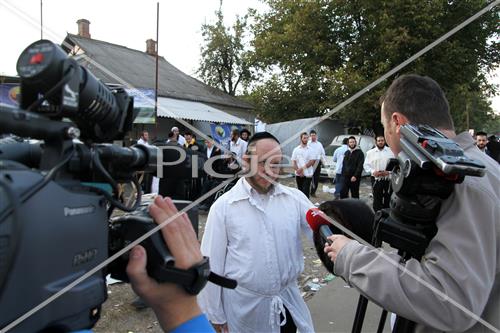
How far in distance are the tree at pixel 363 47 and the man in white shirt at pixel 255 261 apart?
50.3 ft

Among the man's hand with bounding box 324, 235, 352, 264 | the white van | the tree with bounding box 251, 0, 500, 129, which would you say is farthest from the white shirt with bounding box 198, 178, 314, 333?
the tree with bounding box 251, 0, 500, 129

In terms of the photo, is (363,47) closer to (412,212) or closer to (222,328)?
(222,328)

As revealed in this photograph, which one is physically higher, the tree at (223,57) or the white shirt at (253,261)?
the tree at (223,57)

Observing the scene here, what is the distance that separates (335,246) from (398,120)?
0.60 meters

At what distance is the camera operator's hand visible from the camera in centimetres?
89

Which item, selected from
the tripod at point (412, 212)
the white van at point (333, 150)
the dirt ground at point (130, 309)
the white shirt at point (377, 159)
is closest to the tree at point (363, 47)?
the white van at point (333, 150)

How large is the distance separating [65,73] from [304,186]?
9.65 metres

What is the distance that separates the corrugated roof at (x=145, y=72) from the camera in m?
21.6

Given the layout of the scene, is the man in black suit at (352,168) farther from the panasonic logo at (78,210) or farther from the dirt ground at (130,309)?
the panasonic logo at (78,210)

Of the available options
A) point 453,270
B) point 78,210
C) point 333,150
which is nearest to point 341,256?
point 453,270

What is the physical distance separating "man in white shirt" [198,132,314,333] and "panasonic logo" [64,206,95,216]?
1.71m

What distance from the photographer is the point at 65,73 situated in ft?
2.45

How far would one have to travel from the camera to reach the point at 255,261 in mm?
2375

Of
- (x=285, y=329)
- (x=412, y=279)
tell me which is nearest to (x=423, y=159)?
(x=412, y=279)
